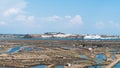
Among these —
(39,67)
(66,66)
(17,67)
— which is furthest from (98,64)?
(17,67)

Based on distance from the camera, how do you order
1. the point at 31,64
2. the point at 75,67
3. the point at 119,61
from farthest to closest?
the point at 119,61
the point at 31,64
the point at 75,67

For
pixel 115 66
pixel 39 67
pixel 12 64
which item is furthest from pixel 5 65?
pixel 115 66

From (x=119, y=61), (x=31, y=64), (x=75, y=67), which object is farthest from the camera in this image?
(x=119, y=61)

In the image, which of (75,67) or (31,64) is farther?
(31,64)

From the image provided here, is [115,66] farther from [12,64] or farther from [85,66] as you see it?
[12,64]

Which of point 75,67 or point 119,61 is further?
point 119,61

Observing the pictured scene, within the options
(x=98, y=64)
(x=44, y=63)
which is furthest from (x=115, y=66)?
(x=44, y=63)

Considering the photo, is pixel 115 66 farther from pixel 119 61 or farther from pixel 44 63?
pixel 44 63
